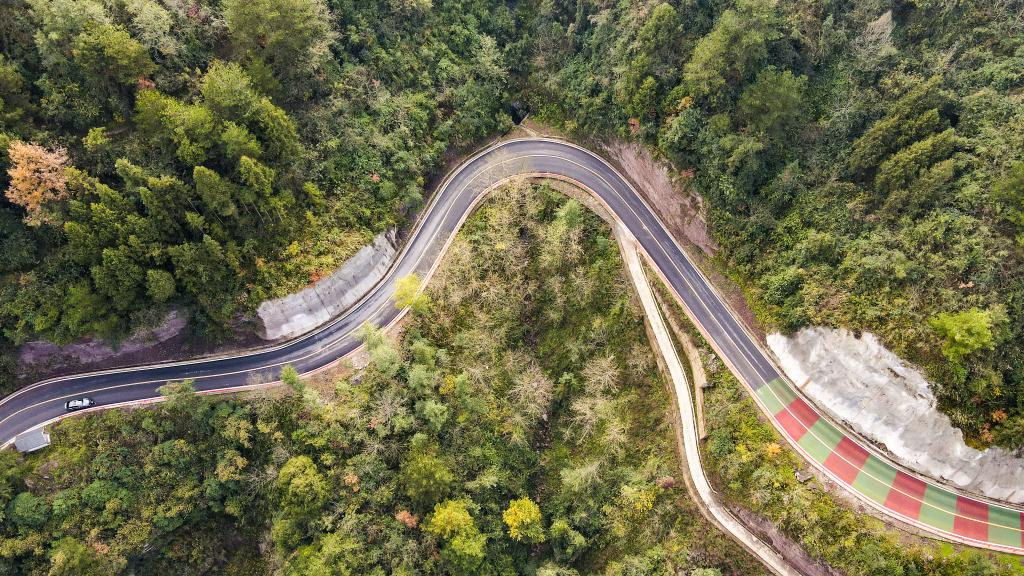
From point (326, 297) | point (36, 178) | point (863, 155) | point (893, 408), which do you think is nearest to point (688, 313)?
point (893, 408)

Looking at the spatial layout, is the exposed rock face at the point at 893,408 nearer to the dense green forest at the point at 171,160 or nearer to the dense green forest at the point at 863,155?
the dense green forest at the point at 863,155

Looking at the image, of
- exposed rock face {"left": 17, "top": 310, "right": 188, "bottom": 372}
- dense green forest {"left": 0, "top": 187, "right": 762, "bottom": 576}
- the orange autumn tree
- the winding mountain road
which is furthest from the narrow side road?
the orange autumn tree

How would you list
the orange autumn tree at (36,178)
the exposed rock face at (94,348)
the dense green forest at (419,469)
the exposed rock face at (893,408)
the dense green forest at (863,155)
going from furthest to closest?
the exposed rock face at (94,348) < the dense green forest at (419,469) < the exposed rock face at (893,408) < the orange autumn tree at (36,178) < the dense green forest at (863,155)

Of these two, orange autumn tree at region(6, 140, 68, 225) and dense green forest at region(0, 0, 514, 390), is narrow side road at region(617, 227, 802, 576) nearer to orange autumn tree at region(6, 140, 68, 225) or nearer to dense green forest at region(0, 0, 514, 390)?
dense green forest at region(0, 0, 514, 390)

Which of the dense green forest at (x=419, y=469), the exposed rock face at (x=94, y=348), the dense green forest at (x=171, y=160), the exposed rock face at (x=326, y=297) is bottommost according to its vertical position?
the dense green forest at (x=419, y=469)

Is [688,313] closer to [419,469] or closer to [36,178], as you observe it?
[419,469]

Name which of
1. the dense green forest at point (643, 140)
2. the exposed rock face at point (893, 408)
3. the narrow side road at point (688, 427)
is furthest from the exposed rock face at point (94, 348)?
the exposed rock face at point (893, 408)

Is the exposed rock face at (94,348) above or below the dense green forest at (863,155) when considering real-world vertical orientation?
above
